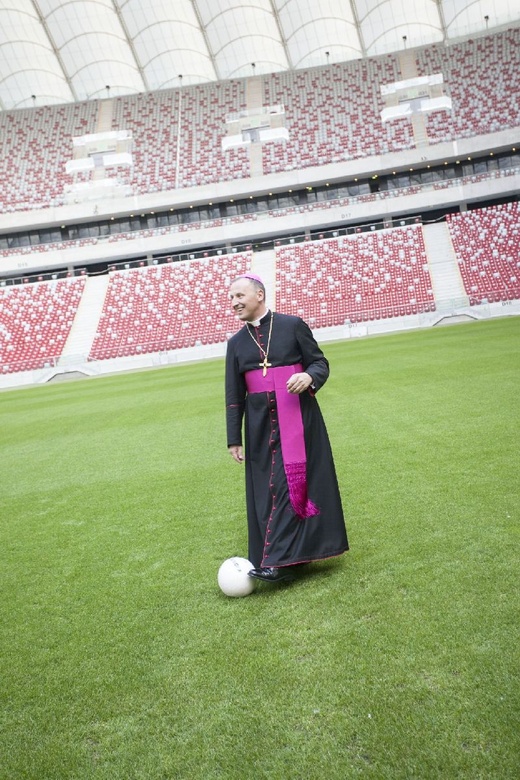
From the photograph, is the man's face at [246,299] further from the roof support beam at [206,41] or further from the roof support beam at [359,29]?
the roof support beam at [359,29]

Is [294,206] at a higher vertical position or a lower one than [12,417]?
higher

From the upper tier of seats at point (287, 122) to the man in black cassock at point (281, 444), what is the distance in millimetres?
45761

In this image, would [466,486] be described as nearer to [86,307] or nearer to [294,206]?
[86,307]

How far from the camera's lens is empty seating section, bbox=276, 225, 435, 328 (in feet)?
117

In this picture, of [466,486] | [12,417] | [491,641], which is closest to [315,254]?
[12,417]

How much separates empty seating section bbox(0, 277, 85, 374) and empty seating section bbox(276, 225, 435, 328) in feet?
48.1

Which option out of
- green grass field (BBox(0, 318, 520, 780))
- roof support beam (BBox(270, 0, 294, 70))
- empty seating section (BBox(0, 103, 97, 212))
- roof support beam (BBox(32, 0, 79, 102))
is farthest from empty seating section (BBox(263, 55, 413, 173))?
green grass field (BBox(0, 318, 520, 780))

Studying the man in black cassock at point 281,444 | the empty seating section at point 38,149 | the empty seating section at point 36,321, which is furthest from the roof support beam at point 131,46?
the man in black cassock at point 281,444

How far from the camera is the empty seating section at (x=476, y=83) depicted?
148 ft

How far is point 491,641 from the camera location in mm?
3143

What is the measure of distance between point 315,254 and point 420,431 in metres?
36.0

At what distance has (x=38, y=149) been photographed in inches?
1981

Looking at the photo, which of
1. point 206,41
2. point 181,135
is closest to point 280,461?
point 206,41

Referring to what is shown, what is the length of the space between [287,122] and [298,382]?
165 ft
